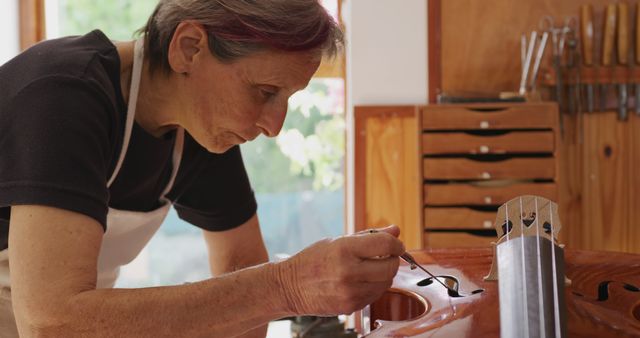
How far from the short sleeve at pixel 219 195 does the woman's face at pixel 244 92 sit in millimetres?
259

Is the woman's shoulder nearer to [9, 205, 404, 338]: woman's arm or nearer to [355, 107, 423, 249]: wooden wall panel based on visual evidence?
[9, 205, 404, 338]: woman's arm

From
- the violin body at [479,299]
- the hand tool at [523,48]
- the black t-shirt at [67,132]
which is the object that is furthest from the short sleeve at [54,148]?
the hand tool at [523,48]

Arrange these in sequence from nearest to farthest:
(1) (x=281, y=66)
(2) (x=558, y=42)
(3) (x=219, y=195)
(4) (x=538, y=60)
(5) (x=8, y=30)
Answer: (1) (x=281, y=66), (3) (x=219, y=195), (4) (x=538, y=60), (2) (x=558, y=42), (5) (x=8, y=30)

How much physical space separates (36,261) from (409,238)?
2.36 metres

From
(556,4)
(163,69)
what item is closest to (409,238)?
(556,4)

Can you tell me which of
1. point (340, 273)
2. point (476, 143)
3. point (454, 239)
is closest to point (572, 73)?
point (476, 143)

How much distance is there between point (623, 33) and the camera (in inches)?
121

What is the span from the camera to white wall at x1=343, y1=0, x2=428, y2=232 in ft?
10.4

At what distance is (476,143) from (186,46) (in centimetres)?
190

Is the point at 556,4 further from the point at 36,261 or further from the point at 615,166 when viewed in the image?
the point at 36,261

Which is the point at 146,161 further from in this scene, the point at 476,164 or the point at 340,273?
the point at 476,164

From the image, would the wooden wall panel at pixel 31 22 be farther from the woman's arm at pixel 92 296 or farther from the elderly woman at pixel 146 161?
the woman's arm at pixel 92 296

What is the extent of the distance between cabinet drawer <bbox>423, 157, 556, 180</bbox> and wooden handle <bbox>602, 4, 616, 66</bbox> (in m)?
0.55

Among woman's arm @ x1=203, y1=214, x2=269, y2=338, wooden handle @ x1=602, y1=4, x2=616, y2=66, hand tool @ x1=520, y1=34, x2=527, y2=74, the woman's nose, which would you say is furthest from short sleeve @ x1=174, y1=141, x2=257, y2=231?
wooden handle @ x1=602, y1=4, x2=616, y2=66
